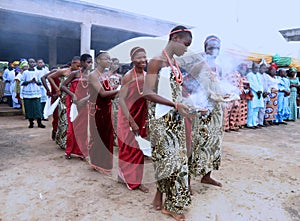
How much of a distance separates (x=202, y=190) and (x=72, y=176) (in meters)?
1.46

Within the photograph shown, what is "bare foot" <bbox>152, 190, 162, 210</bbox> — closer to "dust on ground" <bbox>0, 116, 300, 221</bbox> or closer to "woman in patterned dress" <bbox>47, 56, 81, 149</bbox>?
"dust on ground" <bbox>0, 116, 300, 221</bbox>

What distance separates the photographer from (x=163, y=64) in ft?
7.11

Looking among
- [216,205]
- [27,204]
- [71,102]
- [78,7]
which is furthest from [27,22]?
[216,205]

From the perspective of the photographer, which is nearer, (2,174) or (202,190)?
(202,190)

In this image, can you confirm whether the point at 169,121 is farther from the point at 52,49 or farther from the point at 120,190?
the point at 52,49

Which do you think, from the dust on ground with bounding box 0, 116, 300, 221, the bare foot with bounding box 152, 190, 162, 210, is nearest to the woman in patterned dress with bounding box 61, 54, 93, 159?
the dust on ground with bounding box 0, 116, 300, 221

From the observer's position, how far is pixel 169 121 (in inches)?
86.8

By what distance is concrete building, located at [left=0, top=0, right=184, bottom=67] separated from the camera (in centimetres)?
797

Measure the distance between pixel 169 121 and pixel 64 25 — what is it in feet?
30.9

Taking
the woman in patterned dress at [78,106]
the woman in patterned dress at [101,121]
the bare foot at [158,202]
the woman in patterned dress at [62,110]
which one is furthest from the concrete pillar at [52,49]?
the bare foot at [158,202]

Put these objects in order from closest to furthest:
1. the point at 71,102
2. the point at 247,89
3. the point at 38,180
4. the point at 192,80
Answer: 1. the point at 192,80
2. the point at 38,180
3. the point at 71,102
4. the point at 247,89

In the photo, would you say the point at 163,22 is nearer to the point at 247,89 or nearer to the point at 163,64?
the point at 247,89

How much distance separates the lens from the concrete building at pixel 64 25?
7.97m

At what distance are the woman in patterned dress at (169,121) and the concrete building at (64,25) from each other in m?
6.69
